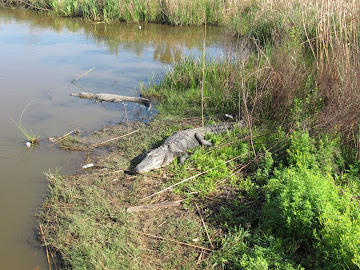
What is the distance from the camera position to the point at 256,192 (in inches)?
145

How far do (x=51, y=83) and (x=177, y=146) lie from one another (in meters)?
4.01

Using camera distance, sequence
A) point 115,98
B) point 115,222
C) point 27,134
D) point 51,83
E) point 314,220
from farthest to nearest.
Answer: point 51,83 → point 115,98 → point 27,134 → point 115,222 → point 314,220

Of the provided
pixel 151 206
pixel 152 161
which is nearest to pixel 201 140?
pixel 152 161

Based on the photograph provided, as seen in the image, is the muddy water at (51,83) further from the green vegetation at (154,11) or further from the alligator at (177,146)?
the alligator at (177,146)

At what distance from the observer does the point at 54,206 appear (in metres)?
3.63

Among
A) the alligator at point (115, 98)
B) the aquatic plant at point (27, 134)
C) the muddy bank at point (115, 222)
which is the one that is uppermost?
the alligator at point (115, 98)

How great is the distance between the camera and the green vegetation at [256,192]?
282 cm

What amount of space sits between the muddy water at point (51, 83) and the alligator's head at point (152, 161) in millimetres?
910

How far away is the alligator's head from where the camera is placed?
4.19m

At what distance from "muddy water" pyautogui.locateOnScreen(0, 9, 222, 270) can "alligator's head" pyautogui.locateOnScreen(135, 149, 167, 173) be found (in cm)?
91

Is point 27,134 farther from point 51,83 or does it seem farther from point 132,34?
point 132,34

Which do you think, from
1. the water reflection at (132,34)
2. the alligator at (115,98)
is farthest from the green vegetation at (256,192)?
the water reflection at (132,34)

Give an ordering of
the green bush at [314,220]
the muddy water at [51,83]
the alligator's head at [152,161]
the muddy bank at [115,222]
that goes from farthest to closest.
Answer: the alligator's head at [152,161], the muddy water at [51,83], the muddy bank at [115,222], the green bush at [314,220]

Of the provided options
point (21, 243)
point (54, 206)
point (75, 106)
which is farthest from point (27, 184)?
point (75, 106)
